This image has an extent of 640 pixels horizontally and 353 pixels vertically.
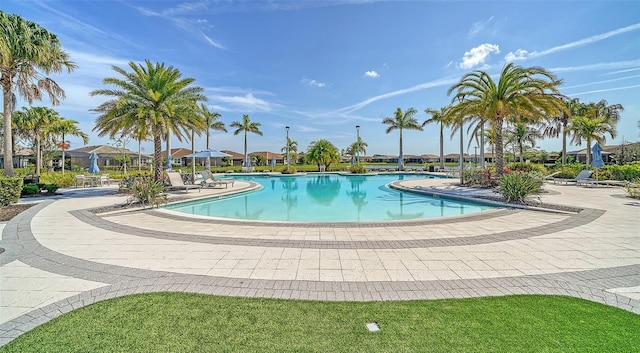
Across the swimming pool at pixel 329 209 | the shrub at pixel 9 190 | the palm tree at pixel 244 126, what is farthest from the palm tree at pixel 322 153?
the shrub at pixel 9 190

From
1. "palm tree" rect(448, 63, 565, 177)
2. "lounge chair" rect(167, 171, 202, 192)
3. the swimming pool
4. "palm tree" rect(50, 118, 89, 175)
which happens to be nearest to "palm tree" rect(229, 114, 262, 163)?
"palm tree" rect(50, 118, 89, 175)

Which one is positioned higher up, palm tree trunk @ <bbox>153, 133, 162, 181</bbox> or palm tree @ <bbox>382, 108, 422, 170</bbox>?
palm tree @ <bbox>382, 108, 422, 170</bbox>

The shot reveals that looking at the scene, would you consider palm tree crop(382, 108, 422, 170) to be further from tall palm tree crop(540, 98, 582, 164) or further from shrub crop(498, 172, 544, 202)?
shrub crop(498, 172, 544, 202)

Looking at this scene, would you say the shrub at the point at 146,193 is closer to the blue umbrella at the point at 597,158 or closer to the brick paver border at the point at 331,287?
the brick paver border at the point at 331,287

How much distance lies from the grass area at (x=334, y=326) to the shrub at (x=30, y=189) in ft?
48.9

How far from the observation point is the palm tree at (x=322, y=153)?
35594 mm

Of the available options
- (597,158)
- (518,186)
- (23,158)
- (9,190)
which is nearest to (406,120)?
(597,158)

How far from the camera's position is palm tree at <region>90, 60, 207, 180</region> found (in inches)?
556

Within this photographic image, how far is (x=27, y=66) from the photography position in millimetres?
13047

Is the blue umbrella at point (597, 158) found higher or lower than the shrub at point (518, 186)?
higher

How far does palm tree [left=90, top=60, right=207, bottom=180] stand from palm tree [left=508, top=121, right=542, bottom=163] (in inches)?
1404

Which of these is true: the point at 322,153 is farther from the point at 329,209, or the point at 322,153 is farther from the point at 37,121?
the point at 37,121

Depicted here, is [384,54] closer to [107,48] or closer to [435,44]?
[435,44]

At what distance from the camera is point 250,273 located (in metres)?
4.07
